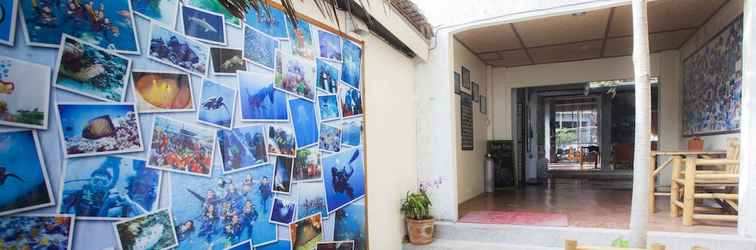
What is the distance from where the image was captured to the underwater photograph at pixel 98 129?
1309 millimetres

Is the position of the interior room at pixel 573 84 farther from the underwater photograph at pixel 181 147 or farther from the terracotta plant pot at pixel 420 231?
the underwater photograph at pixel 181 147

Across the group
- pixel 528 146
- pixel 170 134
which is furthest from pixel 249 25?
pixel 528 146

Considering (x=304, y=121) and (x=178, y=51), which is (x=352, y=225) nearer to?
(x=304, y=121)

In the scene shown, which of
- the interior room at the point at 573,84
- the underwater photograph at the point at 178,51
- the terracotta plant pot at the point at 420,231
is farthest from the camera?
the interior room at the point at 573,84

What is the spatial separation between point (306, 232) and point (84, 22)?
1.73m

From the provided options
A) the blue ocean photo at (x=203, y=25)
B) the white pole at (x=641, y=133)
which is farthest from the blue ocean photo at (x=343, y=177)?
the white pole at (x=641, y=133)

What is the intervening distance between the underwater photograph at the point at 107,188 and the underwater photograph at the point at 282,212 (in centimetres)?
79

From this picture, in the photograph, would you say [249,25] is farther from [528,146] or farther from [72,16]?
[528,146]

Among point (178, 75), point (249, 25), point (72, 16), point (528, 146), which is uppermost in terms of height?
point (249, 25)

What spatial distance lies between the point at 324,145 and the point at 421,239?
1.73m

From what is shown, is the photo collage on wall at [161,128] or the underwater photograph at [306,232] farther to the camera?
the underwater photograph at [306,232]

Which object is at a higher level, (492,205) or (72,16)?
(72,16)

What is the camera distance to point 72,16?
1.31m

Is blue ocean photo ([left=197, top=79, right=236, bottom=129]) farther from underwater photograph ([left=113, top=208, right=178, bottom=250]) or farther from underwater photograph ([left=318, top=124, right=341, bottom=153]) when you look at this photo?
underwater photograph ([left=318, top=124, right=341, bottom=153])
